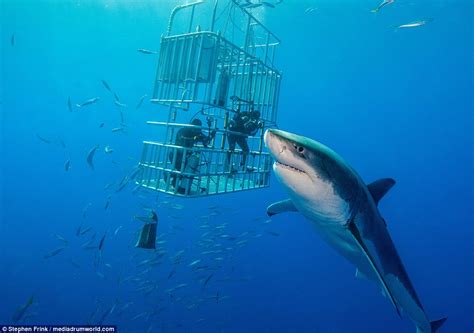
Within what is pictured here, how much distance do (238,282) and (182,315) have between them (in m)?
4.83

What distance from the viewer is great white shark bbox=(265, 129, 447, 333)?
7.63ft

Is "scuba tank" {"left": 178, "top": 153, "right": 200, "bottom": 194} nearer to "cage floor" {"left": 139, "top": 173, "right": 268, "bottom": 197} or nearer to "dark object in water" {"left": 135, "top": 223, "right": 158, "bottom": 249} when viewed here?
"cage floor" {"left": 139, "top": 173, "right": 268, "bottom": 197}

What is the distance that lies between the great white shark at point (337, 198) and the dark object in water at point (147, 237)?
130 inches

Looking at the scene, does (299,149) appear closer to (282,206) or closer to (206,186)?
(282,206)

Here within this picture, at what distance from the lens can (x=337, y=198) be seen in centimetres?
259

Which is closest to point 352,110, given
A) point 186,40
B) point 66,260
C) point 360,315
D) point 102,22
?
point 360,315

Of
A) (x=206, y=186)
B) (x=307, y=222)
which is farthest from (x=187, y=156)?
(x=307, y=222)

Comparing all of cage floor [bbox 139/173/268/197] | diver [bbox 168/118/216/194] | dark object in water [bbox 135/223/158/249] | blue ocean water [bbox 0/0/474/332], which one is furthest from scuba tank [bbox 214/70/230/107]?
blue ocean water [bbox 0/0/474/332]

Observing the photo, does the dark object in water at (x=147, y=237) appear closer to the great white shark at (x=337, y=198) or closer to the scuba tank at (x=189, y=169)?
the scuba tank at (x=189, y=169)

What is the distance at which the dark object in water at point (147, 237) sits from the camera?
215 inches

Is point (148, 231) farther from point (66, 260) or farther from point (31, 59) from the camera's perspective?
point (31, 59)

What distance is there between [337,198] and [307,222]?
11.4 metres

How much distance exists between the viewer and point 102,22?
67.1 m

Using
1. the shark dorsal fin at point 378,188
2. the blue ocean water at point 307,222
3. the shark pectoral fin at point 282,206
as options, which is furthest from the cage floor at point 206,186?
the blue ocean water at point 307,222
